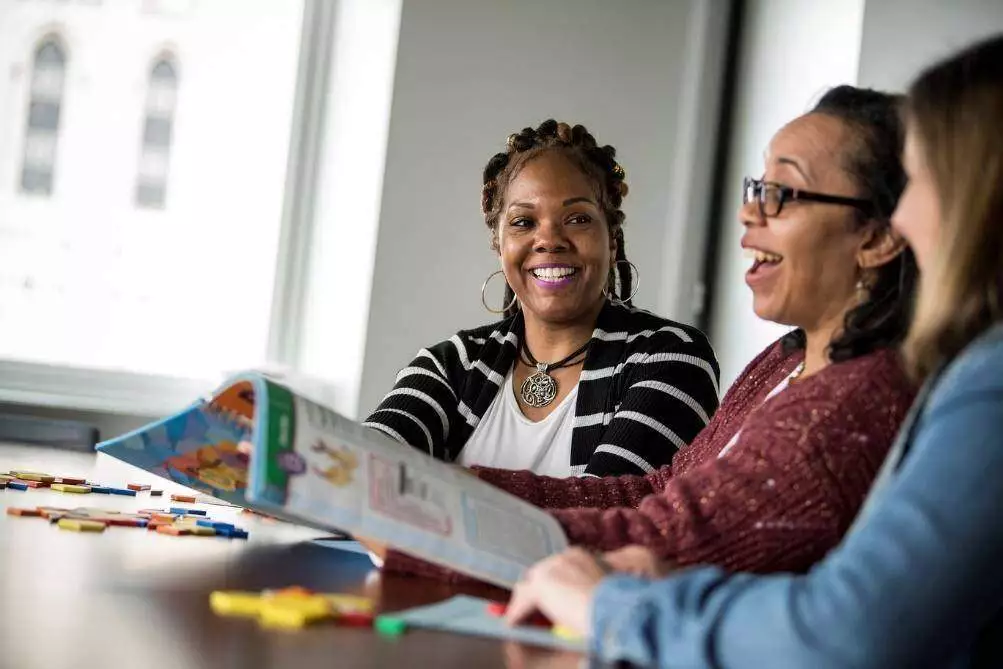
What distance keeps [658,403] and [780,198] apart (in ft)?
2.34

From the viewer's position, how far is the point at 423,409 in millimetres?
2389

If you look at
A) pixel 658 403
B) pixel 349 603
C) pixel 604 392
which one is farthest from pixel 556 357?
pixel 349 603

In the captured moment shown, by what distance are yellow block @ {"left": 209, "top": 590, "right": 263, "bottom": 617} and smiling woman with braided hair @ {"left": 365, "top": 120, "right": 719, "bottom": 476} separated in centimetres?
106

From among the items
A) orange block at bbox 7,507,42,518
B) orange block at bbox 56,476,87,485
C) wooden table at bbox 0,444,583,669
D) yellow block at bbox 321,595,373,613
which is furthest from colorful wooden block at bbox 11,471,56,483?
yellow block at bbox 321,595,373,613

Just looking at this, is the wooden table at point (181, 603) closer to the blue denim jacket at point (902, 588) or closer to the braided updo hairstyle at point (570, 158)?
the blue denim jacket at point (902, 588)

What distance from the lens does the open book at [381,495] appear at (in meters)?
1.12

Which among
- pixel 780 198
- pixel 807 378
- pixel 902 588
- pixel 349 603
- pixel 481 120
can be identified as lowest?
pixel 349 603

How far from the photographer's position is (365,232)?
441 cm

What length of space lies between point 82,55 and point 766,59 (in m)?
2.51

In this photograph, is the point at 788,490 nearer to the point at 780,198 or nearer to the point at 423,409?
the point at 780,198

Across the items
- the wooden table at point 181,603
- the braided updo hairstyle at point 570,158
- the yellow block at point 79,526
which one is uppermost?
the braided updo hairstyle at point 570,158

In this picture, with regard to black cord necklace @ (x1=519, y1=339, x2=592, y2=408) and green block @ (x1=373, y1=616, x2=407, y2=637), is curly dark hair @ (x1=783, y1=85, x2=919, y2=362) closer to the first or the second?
green block @ (x1=373, y1=616, x2=407, y2=637)

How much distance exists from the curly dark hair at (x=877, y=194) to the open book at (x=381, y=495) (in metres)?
0.41

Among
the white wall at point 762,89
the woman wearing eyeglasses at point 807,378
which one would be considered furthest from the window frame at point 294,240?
the woman wearing eyeglasses at point 807,378
